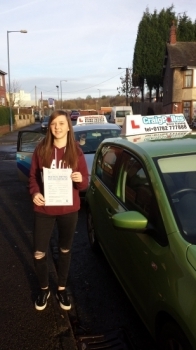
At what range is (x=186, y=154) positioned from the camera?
290 cm

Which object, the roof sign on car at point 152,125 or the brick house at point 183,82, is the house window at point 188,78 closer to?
the brick house at point 183,82

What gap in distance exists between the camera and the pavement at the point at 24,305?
9.71 feet

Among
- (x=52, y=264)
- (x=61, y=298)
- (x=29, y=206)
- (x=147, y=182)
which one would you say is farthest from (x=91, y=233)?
(x=29, y=206)

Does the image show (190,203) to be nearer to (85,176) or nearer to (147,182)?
(147,182)

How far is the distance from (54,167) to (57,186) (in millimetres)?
160

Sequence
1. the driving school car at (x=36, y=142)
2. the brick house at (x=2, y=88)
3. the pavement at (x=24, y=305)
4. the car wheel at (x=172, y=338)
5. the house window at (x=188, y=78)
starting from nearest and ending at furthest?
the car wheel at (x=172, y=338), the pavement at (x=24, y=305), the driving school car at (x=36, y=142), the house window at (x=188, y=78), the brick house at (x=2, y=88)

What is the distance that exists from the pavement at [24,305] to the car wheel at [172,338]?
0.81m

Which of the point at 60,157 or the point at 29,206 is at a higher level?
the point at 60,157

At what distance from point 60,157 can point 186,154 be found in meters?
1.02

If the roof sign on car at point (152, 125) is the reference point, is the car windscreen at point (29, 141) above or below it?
below

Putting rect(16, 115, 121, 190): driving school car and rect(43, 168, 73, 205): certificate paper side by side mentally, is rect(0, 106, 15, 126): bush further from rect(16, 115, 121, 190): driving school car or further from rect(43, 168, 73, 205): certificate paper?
rect(43, 168, 73, 205): certificate paper

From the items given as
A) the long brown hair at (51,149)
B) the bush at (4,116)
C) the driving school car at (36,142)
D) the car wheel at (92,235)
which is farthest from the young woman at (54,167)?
the bush at (4,116)

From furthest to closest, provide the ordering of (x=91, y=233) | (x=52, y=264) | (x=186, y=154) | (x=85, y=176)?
(x=91, y=233)
(x=52, y=264)
(x=85, y=176)
(x=186, y=154)

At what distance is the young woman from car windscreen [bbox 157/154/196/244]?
71cm
